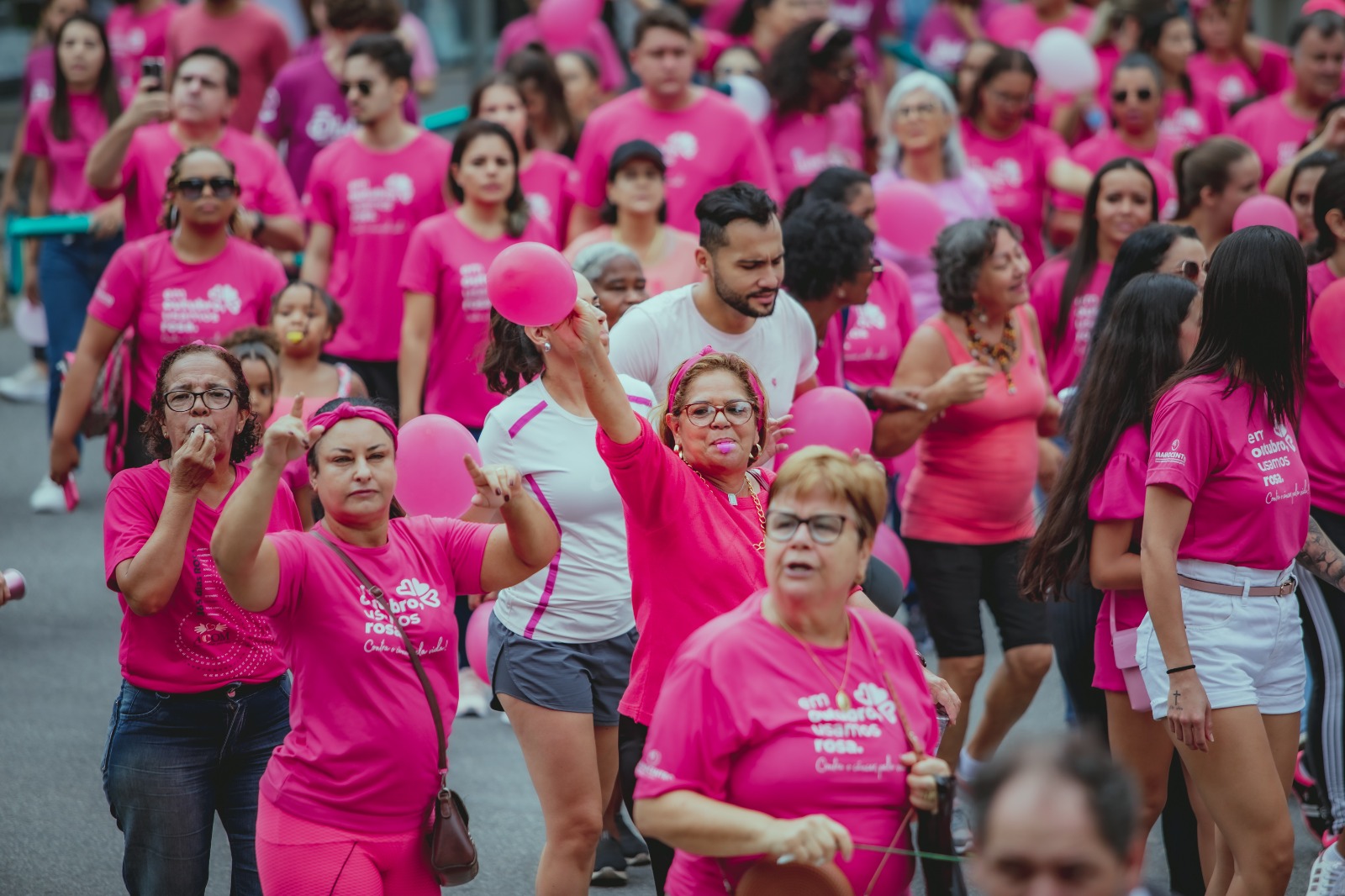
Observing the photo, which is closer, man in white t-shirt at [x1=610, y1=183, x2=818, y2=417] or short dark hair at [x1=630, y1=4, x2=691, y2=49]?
man in white t-shirt at [x1=610, y1=183, x2=818, y2=417]

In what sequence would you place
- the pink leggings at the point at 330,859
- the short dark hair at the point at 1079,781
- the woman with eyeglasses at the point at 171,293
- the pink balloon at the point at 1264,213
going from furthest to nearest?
the woman with eyeglasses at the point at 171,293
the pink balloon at the point at 1264,213
the pink leggings at the point at 330,859
the short dark hair at the point at 1079,781

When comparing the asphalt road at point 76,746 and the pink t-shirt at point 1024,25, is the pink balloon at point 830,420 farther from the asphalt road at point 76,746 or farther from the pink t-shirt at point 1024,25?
the pink t-shirt at point 1024,25

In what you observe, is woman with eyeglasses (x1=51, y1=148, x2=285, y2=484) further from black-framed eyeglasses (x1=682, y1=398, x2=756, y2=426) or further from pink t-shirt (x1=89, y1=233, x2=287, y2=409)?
black-framed eyeglasses (x1=682, y1=398, x2=756, y2=426)

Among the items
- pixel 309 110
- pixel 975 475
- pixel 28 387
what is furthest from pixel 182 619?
pixel 28 387

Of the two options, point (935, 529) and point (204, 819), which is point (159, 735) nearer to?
point (204, 819)

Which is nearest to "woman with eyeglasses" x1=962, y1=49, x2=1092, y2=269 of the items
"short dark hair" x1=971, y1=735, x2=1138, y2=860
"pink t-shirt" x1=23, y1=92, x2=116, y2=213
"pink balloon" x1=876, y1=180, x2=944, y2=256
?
"pink balloon" x1=876, y1=180, x2=944, y2=256

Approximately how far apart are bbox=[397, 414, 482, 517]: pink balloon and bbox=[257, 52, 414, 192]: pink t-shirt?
4957 millimetres

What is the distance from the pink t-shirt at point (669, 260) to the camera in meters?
6.91

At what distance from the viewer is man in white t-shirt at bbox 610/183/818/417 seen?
196 inches

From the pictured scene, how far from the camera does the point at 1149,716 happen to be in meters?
4.46

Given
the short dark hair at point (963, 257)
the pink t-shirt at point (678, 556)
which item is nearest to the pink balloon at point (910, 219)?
the short dark hair at point (963, 257)

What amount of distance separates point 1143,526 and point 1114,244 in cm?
292

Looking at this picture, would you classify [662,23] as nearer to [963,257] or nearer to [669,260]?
[669,260]

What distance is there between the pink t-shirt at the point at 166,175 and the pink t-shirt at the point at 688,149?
4.86 feet
